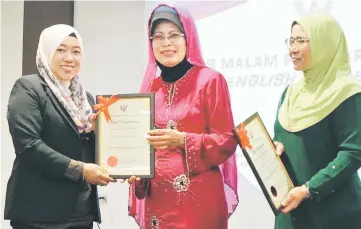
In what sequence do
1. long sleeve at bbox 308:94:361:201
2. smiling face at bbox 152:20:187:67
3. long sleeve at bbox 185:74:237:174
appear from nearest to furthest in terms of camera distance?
long sleeve at bbox 308:94:361:201 → long sleeve at bbox 185:74:237:174 → smiling face at bbox 152:20:187:67

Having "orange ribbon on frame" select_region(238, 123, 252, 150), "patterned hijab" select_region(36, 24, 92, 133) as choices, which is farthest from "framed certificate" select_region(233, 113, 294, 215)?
"patterned hijab" select_region(36, 24, 92, 133)

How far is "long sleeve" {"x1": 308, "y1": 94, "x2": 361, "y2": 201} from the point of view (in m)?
1.66

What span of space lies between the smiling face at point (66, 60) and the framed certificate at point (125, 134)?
20cm

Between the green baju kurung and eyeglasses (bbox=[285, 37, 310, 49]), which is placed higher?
eyeglasses (bbox=[285, 37, 310, 49])

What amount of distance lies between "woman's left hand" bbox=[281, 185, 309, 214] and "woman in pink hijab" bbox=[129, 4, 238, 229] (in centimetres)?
25

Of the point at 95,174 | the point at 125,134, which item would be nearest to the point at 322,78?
the point at 125,134

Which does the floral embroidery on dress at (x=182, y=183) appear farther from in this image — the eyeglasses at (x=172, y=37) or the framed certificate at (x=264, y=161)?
the eyeglasses at (x=172, y=37)

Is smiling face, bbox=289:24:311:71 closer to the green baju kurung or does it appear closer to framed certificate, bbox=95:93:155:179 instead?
the green baju kurung

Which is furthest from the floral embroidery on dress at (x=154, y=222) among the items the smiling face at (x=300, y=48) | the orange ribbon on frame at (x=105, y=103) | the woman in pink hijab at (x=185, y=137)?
the smiling face at (x=300, y=48)

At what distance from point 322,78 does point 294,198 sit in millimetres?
418

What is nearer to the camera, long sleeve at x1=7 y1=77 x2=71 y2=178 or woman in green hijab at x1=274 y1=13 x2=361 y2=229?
woman in green hijab at x1=274 y1=13 x2=361 y2=229

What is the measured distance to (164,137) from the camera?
69.2 inches

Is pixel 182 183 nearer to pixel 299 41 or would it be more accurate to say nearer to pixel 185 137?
pixel 185 137

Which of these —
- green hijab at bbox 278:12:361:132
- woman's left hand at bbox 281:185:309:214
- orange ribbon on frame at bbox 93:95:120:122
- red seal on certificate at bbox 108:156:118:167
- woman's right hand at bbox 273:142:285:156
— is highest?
green hijab at bbox 278:12:361:132
